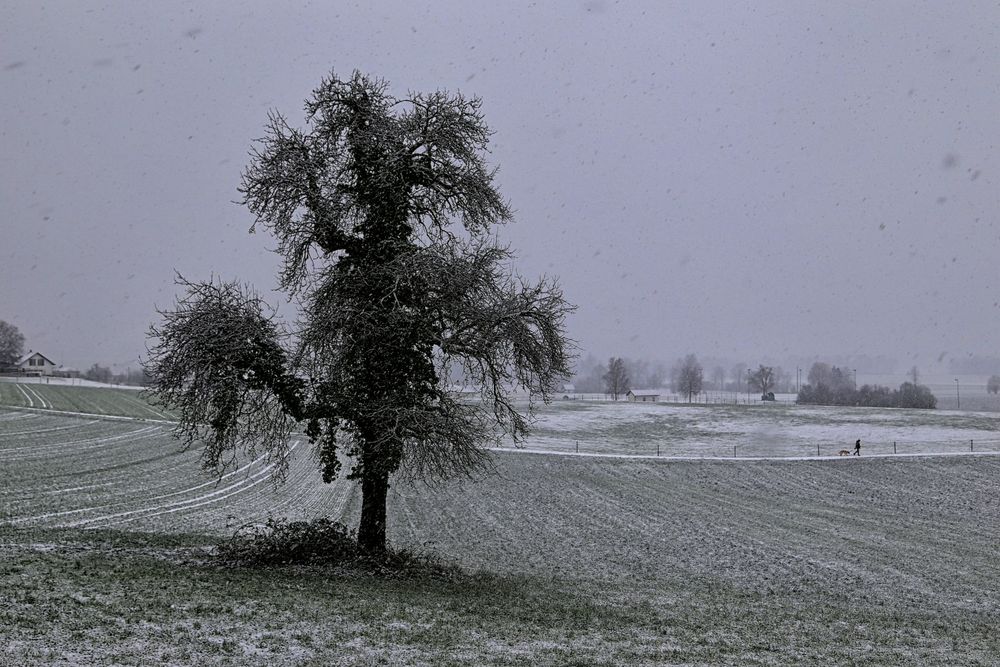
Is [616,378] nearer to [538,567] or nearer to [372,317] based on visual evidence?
[538,567]

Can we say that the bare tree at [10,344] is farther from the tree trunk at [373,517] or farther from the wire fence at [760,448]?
the tree trunk at [373,517]

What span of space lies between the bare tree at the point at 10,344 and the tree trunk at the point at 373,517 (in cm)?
17857

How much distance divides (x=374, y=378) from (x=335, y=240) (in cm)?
337

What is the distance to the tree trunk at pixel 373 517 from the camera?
57.2ft

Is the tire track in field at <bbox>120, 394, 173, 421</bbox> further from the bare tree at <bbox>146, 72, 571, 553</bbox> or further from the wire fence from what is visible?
the bare tree at <bbox>146, 72, 571, 553</bbox>

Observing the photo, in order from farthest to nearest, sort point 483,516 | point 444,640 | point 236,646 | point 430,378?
1. point 483,516
2. point 430,378
3. point 444,640
4. point 236,646

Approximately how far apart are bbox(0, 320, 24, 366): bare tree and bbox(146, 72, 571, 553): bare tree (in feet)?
584

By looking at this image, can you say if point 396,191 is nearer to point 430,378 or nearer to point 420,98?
point 420,98

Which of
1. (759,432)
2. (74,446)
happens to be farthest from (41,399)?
(759,432)

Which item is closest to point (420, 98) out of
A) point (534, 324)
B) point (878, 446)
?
point (534, 324)

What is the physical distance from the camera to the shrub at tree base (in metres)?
16.5

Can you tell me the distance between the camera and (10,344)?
578 feet

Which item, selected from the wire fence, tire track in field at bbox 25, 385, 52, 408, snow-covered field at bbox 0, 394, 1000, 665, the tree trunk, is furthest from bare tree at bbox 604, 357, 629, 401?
the tree trunk

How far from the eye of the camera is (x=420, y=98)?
1747 centimetres
